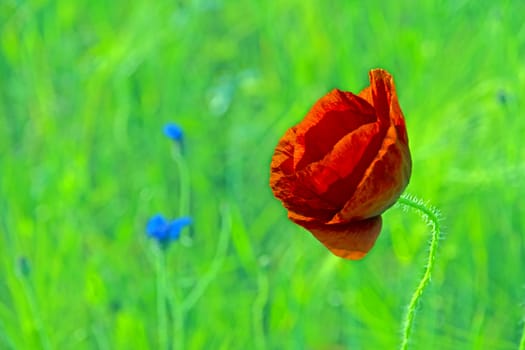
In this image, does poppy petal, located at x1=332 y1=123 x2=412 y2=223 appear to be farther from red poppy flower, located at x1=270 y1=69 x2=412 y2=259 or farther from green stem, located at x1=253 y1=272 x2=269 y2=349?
green stem, located at x1=253 y1=272 x2=269 y2=349

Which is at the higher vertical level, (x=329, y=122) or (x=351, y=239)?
(x=329, y=122)

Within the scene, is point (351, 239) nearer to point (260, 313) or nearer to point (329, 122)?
point (329, 122)

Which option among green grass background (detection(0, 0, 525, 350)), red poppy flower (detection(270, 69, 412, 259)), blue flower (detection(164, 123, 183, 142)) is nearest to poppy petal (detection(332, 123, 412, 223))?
red poppy flower (detection(270, 69, 412, 259))

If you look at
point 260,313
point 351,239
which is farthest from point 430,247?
point 260,313

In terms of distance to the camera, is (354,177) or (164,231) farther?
(164,231)

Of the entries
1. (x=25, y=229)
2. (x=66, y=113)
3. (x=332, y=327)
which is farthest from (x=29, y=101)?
(x=332, y=327)
